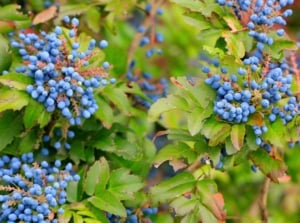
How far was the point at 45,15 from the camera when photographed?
6.83 feet

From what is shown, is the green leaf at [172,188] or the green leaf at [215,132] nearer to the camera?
the green leaf at [215,132]

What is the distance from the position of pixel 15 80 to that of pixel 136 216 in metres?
0.52

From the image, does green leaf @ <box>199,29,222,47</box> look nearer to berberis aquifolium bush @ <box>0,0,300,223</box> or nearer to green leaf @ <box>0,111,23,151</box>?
berberis aquifolium bush @ <box>0,0,300,223</box>

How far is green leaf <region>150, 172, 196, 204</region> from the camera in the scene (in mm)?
1821

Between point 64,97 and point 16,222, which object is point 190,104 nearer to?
point 64,97

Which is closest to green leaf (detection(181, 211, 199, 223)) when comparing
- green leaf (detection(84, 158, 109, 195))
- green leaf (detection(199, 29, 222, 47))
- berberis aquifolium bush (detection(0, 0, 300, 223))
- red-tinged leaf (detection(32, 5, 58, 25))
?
berberis aquifolium bush (detection(0, 0, 300, 223))

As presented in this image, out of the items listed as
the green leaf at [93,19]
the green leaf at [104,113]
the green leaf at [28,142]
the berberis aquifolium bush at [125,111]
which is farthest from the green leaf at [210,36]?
the green leaf at [28,142]

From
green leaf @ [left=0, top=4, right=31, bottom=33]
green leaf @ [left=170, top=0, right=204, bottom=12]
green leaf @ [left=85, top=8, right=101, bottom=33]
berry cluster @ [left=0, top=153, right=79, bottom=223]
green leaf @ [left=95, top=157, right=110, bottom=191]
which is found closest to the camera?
berry cluster @ [left=0, top=153, right=79, bottom=223]

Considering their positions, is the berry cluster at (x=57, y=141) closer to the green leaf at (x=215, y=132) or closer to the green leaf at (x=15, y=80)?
the green leaf at (x=15, y=80)

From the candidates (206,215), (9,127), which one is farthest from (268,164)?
(9,127)

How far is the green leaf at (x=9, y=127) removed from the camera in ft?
6.04

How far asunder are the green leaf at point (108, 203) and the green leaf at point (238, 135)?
320 millimetres

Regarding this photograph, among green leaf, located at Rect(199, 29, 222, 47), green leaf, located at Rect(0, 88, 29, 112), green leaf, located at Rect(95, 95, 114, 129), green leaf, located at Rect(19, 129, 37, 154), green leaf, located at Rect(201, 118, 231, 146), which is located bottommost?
green leaf, located at Rect(19, 129, 37, 154)

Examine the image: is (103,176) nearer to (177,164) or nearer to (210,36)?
(177,164)
